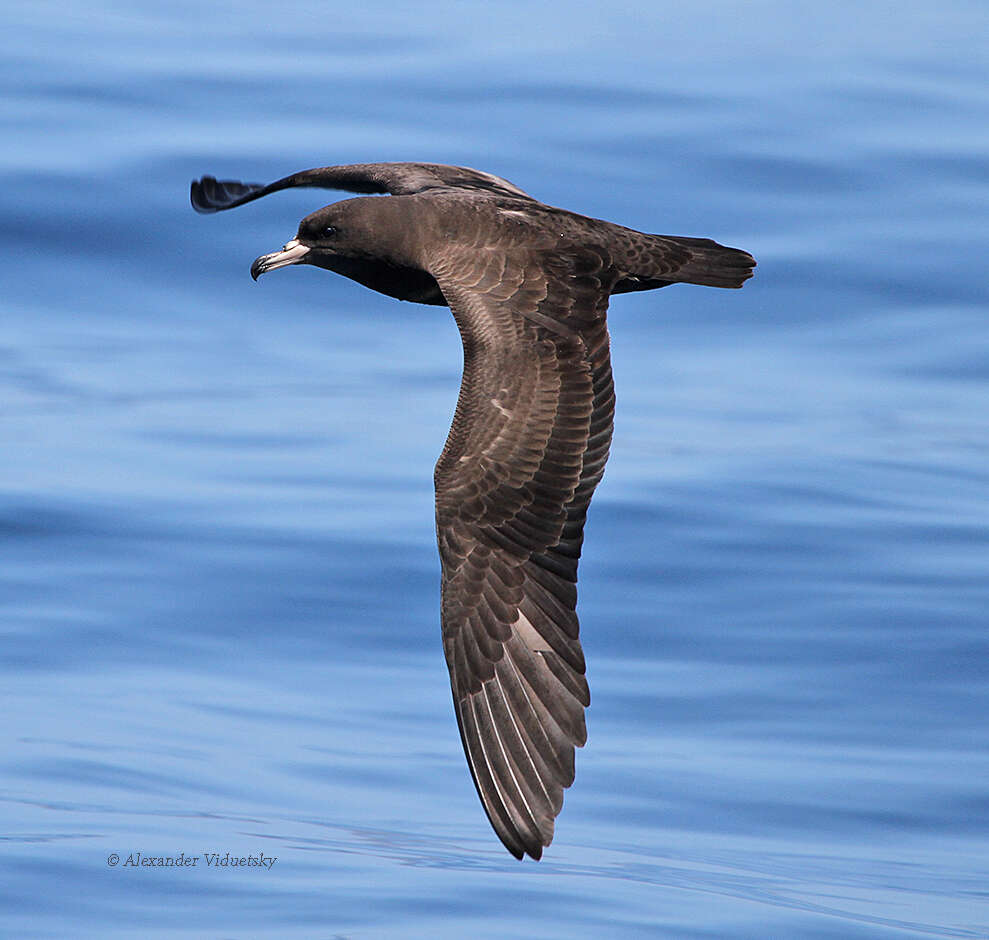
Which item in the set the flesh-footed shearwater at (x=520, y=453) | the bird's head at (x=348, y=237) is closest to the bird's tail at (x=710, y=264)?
the flesh-footed shearwater at (x=520, y=453)

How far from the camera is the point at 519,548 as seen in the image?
8.28 meters

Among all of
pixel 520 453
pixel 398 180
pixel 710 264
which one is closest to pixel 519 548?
pixel 520 453

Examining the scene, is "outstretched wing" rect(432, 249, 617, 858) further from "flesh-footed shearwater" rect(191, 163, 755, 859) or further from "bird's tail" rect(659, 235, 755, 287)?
"bird's tail" rect(659, 235, 755, 287)

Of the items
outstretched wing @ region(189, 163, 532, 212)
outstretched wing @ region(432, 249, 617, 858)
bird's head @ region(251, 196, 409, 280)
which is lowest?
outstretched wing @ region(432, 249, 617, 858)

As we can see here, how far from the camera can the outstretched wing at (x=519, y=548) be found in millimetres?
8016

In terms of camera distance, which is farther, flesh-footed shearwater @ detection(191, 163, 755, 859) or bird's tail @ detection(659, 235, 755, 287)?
bird's tail @ detection(659, 235, 755, 287)

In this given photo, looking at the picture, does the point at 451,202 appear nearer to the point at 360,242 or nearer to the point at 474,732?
the point at 360,242

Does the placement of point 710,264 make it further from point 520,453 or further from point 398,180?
point 398,180

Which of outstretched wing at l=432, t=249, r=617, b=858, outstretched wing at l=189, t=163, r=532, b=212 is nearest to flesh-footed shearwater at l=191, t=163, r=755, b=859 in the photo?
outstretched wing at l=432, t=249, r=617, b=858

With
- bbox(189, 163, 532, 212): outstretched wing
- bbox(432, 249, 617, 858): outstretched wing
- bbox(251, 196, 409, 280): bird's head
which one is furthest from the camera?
bbox(189, 163, 532, 212): outstretched wing

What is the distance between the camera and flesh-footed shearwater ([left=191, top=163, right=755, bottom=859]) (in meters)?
8.07

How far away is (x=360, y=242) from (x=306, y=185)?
3.97 ft

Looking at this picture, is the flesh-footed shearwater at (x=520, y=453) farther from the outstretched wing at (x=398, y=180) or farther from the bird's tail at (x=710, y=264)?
the outstretched wing at (x=398, y=180)

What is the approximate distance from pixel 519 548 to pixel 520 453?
0.33 metres
